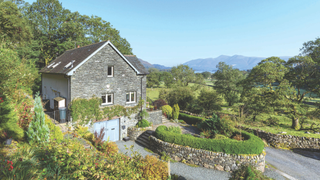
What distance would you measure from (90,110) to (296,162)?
21.6 metres

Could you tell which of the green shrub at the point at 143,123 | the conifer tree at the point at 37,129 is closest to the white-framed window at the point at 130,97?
the green shrub at the point at 143,123

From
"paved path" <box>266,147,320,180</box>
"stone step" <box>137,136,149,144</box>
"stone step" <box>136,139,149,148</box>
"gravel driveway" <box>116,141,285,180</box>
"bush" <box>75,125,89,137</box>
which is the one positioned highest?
"bush" <box>75,125,89,137</box>

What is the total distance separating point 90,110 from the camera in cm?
1667

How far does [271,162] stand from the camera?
15.4 m

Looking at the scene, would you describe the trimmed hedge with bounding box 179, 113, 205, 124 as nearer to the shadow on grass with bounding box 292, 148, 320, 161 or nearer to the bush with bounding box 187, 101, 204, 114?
the bush with bounding box 187, 101, 204, 114

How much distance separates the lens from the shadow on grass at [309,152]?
665 inches

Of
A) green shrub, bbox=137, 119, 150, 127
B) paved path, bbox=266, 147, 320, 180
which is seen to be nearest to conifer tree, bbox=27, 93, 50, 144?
green shrub, bbox=137, 119, 150, 127

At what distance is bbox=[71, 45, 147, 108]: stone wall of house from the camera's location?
16.1 metres

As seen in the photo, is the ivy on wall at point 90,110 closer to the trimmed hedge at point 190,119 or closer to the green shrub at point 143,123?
the green shrub at point 143,123

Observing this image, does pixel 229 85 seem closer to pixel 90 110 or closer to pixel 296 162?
pixel 296 162

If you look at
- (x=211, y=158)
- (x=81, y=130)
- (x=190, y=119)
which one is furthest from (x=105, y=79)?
(x=190, y=119)

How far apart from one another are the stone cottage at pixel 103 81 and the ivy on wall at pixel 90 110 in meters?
0.50

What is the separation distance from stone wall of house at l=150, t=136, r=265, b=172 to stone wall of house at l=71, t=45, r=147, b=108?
8110mm

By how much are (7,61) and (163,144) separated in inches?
545
